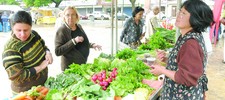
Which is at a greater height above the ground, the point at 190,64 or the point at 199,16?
the point at 199,16

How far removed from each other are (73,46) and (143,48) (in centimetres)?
190

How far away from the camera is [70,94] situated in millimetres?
2262

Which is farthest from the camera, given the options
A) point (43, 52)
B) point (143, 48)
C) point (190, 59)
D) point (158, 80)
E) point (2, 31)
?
point (2, 31)

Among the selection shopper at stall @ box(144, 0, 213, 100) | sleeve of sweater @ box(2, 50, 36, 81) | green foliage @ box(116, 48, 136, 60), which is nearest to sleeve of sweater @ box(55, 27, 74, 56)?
green foliage @ box(116, 48, 136, 60)

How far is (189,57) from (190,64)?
0.18ft

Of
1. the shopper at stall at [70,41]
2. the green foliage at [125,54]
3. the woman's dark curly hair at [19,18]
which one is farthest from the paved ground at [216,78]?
the woman's dark curly hair at [19,18]

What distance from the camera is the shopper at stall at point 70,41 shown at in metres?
3.59

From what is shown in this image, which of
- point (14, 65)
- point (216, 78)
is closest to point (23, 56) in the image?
point (14, 65)

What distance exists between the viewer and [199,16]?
199cm

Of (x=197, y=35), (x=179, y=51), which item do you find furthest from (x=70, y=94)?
(x=197, y=35)

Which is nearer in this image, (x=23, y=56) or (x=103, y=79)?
(x=23, y=56)

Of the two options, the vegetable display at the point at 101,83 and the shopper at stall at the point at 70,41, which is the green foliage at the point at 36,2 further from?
the vegetable display at the point at 101,83

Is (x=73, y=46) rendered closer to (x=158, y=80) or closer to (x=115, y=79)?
(x=115, y=79)

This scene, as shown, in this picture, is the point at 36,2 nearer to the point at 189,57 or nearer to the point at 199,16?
the point at 199,16
